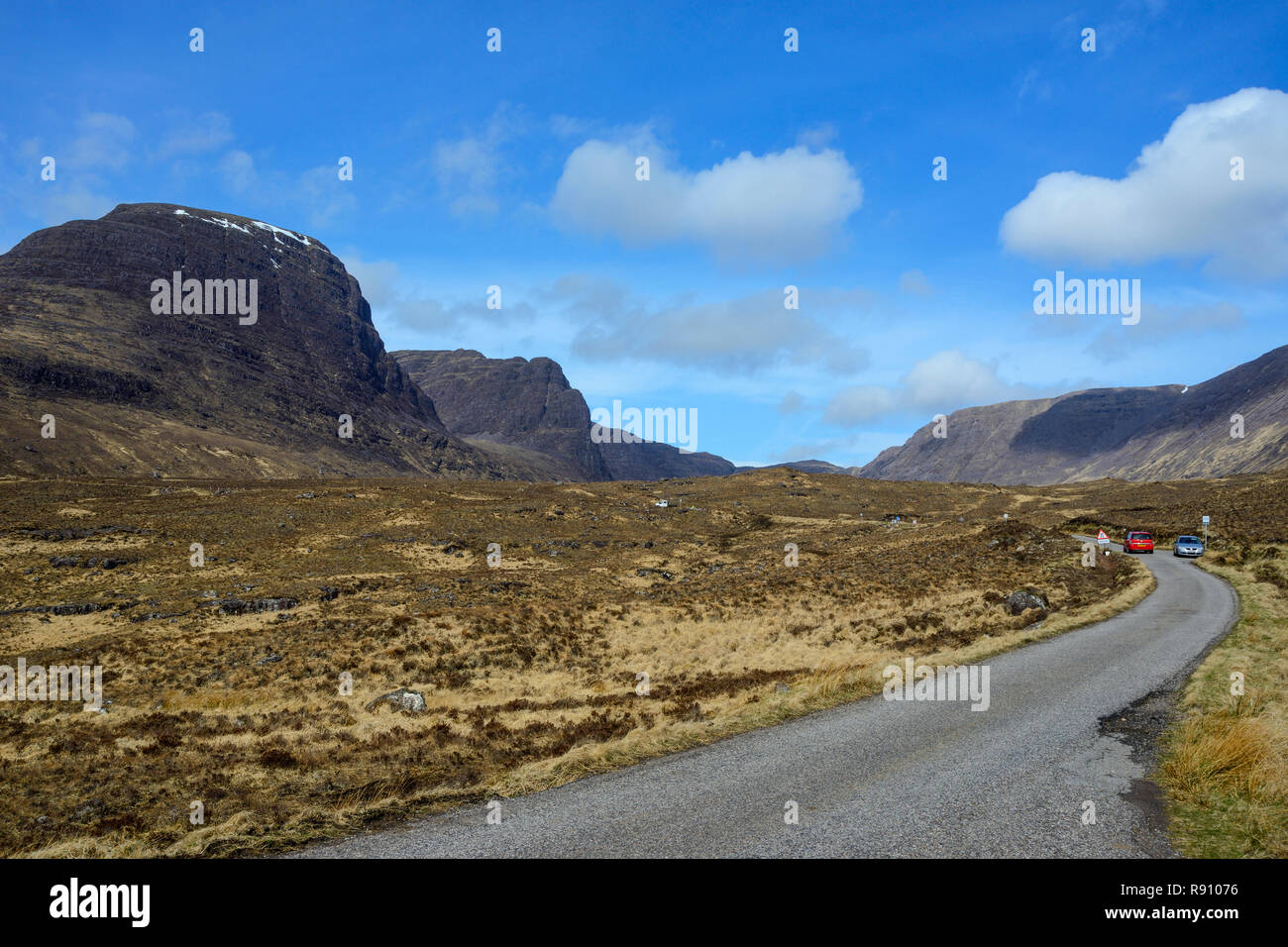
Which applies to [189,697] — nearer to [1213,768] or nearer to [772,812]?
[772,812]

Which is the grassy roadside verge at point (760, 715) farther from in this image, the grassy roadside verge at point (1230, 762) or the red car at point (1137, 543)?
the red car at point (1137, 543)

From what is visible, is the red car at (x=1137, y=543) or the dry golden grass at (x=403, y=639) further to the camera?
the red car at (x=1137, y=543)

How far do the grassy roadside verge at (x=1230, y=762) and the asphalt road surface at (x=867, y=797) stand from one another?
0.44 m

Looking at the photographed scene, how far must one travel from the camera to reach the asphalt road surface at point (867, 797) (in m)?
8.18

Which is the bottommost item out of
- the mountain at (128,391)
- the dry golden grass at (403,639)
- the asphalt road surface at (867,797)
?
the dry golden grass at (403,639)

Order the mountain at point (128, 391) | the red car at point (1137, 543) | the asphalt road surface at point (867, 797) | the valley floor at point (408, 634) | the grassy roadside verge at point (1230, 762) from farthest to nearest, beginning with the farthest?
the mountain at point (128, 391), the red car at point (1137, 543), the valley floor at point (408, 634), the grassy roadside verge at point (1230, 762), the asphalt road surface at point (867, 797)

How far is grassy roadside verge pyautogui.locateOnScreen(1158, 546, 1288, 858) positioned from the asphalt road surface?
437 mm

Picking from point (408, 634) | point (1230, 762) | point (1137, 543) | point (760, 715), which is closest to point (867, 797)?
point (760, 715)

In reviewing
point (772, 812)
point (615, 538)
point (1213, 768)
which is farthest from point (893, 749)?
point (615, 538)

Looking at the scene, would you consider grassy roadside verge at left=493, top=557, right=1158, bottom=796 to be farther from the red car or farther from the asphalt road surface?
the red car

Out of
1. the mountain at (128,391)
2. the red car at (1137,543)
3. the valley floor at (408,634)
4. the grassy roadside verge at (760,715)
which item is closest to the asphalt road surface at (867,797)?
the grassy roadside verge at (760,715)

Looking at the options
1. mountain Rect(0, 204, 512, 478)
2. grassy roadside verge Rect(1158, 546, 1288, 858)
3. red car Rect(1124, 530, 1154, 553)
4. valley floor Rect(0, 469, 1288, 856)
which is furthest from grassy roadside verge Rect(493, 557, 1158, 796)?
mountain Rect(0, 204, 512, 478)

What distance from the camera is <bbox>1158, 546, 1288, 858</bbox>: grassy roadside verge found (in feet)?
27.3
